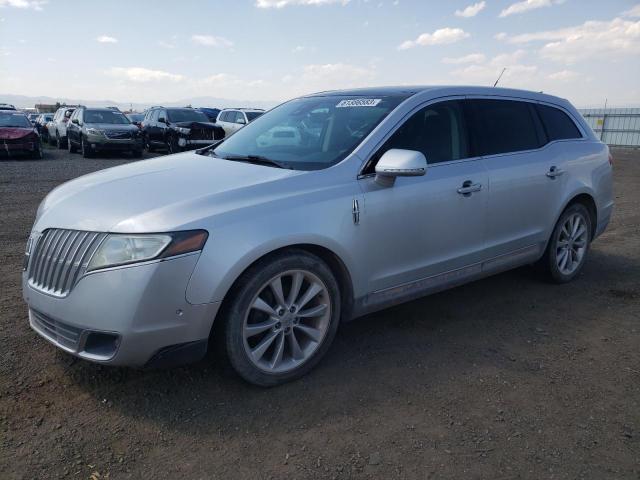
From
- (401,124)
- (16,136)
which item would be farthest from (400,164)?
(16,136)

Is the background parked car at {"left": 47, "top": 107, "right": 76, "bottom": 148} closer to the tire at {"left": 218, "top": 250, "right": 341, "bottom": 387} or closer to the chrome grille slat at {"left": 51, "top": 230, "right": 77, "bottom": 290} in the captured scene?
the chrome grille slat at {"left": 51, "top": 230, "right": 77, "bottom": 290}

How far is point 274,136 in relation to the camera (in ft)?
13.2

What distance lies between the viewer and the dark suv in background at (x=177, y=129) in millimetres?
16906

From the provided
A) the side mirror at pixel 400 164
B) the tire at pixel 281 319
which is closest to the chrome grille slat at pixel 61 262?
the tire at pixel 281 319

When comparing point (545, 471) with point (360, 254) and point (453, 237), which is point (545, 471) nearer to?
point (360, 254)

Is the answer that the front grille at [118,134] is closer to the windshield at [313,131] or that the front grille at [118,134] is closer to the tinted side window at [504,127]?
the windshield at [313,131]

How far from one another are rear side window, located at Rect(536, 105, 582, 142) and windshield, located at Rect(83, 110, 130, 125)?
1579cm

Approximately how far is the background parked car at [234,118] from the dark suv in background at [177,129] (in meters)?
0.95

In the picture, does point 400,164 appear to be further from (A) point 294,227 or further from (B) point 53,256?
(B) point 53,256

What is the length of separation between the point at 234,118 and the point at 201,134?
2.46m

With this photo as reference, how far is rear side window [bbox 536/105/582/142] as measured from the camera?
4766 millimetres

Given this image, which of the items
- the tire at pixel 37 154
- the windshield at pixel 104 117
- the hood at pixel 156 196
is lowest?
the tire at pixel 37 154

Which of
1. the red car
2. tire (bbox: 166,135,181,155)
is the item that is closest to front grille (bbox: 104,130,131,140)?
tire (bbox: 166,135,181,155)

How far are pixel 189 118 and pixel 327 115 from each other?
1499 cm
